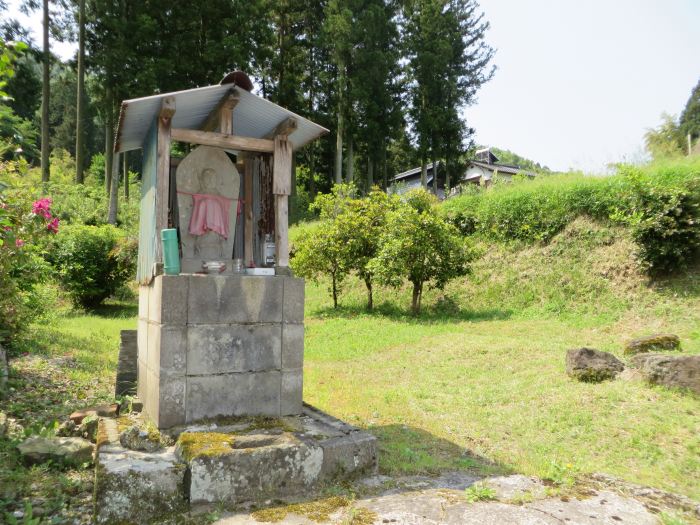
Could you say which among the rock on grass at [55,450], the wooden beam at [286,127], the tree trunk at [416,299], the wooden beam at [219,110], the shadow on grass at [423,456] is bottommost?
the shadow on grass at [423,456]

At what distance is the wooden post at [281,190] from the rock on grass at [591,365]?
4986 mm

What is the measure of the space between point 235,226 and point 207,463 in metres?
3.22

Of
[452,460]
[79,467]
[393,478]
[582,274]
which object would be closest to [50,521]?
[79,467]

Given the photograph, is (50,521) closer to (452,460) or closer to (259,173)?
(452,460)

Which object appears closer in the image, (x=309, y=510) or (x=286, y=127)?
(x=309, y=510)

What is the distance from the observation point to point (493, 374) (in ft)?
27.9

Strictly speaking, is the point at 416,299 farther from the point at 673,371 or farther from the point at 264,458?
the point at 264,458

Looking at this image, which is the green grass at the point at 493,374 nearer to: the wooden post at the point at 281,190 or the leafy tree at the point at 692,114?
the wooden post at the point at 281,190

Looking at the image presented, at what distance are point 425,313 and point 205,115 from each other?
35.0 ft

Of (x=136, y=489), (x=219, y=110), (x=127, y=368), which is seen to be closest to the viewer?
(x=136, y=489)

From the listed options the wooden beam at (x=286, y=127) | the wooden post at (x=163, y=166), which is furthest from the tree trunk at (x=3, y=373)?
Result: the wooden beam at (x=286, y=127)

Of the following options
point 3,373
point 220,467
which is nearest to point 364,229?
point 3,373

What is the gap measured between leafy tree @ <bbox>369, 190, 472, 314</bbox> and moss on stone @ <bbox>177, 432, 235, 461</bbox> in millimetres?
10784

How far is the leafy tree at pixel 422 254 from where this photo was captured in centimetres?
1459
